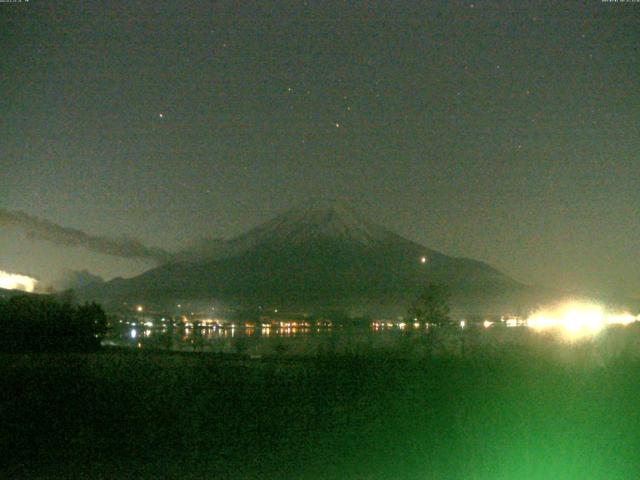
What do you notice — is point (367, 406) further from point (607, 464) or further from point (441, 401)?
point (607, 464)

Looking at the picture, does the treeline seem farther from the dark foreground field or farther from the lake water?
the dark foreground field

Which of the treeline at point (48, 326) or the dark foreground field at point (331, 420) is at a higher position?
the treeline at point (48, 326)

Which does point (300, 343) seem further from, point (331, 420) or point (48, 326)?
point (331, 420)

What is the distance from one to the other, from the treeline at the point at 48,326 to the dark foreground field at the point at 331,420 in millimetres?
12487

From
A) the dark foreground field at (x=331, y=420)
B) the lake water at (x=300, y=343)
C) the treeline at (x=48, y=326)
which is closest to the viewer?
the dark foreground field at (x=331, y=420)

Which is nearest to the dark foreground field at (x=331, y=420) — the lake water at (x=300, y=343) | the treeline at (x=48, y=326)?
the lake water at (x=300, y=343)

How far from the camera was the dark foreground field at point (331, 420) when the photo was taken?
1059 cm

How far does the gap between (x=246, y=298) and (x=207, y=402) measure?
10575 cm

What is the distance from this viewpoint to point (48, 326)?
29.2 m

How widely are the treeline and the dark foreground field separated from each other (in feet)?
41.0

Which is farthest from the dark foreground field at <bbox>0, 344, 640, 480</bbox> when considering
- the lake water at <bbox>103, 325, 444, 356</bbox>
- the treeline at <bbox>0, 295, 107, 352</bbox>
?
the treeline at <bbox>0, 295, 107, 352</bbox>

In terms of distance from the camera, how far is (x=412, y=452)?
37.6 feet

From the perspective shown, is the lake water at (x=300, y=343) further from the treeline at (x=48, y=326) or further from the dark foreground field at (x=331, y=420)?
the treeline at (x=48, y=326)

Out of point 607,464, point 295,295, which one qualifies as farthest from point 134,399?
point 295,295
